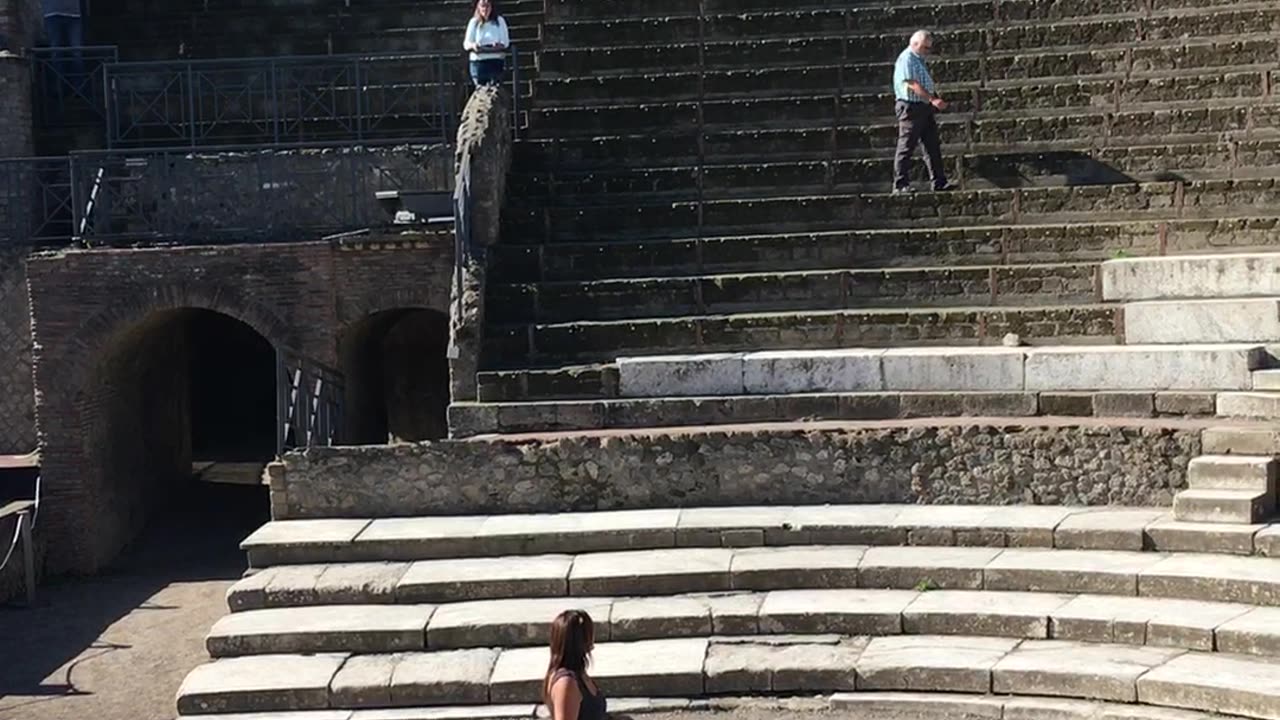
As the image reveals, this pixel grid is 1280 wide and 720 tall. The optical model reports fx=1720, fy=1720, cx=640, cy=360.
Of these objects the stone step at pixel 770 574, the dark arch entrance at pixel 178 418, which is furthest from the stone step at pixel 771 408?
the dark arch entrance at pixel 178 418

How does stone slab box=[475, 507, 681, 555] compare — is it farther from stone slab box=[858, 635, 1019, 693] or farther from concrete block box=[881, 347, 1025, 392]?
concrete block box=[881, 347, 1025, 392]

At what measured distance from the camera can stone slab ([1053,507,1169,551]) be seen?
10.7m

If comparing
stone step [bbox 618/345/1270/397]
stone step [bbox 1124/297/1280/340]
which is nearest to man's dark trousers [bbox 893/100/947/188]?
stone step [bbox 618/345/1270/397]

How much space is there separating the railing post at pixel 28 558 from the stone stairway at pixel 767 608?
4967 mm

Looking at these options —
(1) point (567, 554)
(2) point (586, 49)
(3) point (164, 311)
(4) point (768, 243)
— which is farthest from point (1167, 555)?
(3) point (164, 311)

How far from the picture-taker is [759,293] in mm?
13797

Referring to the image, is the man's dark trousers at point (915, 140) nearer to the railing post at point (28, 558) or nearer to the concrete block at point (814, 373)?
the concrete block at point (814, 373)

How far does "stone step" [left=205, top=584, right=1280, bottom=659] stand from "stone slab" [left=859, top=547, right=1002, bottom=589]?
0.09 meters

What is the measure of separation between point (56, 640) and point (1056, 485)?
8.31 metres

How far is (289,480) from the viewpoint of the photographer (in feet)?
40.4

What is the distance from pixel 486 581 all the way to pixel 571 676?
3.64 meters

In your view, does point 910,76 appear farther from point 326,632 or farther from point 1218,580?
point 326,632

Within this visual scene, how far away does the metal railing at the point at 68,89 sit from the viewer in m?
19.4

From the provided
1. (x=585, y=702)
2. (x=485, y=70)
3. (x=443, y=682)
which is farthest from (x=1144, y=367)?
(x=485, y=70)
